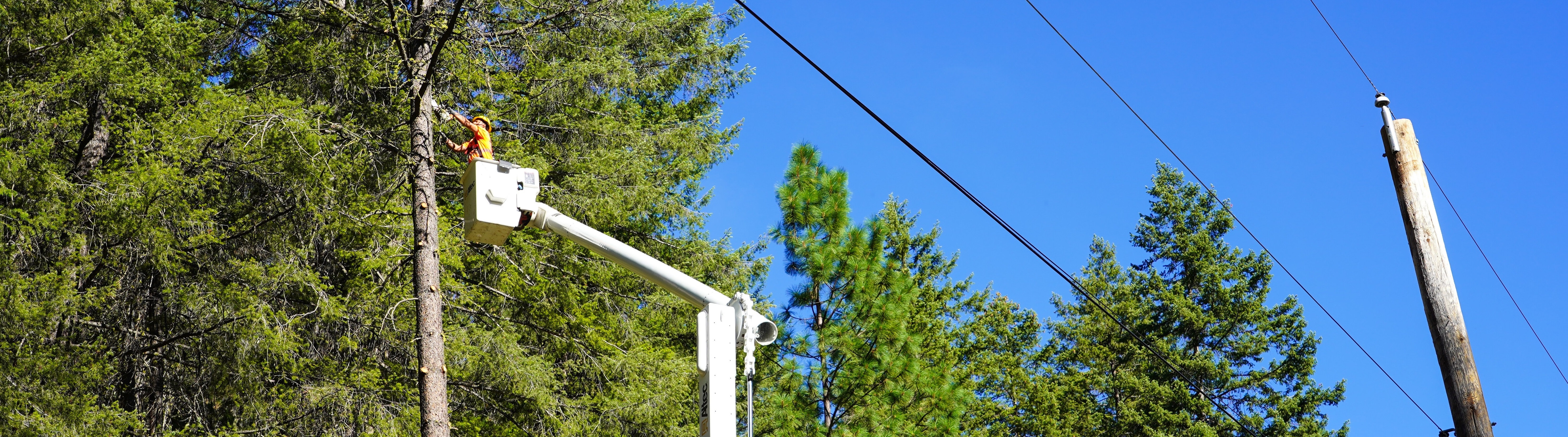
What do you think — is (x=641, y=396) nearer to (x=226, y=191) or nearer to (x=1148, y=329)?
(x=226, y=191)

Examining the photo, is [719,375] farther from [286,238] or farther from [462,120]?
[286,238]

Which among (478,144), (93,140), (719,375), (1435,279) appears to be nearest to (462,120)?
(478,144)

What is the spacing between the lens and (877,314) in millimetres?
17250

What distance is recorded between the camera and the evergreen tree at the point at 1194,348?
1014 inches

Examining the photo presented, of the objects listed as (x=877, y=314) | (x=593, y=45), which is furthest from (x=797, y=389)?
(x=593, y=45)

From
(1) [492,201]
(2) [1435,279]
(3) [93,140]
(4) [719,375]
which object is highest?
(3) [93,140]

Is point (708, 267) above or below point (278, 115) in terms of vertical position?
above

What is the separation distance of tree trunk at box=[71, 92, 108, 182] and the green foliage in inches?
4.1

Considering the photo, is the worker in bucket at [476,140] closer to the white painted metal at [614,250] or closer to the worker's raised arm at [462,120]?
the worker's raised arm at [462,120]

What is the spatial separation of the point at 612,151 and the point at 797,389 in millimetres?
4069

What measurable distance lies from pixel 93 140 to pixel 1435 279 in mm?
13121

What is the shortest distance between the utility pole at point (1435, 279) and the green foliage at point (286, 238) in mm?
6648

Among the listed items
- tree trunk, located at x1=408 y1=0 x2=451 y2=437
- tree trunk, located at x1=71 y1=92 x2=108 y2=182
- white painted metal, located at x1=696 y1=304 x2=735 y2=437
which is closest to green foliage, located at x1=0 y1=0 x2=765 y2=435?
tree trunk, located at x1=71 y1=92 x2=108 y2=182

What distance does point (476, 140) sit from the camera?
809cm
